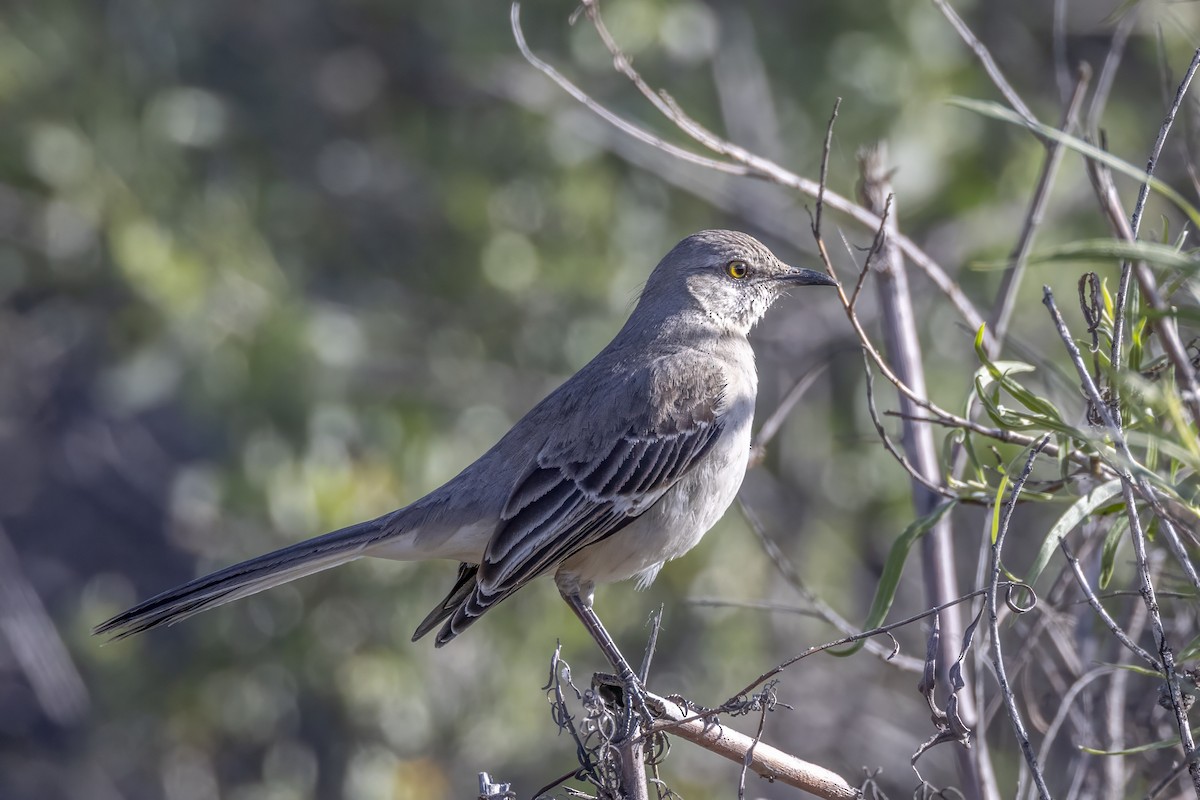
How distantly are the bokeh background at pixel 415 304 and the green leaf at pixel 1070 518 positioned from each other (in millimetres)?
3135

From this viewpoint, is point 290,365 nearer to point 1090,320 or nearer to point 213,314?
point 213,314

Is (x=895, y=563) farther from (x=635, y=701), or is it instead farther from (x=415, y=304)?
(x=415, y=304)

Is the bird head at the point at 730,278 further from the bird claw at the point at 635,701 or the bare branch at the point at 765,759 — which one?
the bare branch at the point at 765,759

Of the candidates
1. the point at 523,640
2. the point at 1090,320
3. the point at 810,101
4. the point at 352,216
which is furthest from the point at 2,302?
the point at 1090,320

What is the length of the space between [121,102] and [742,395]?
4.26m

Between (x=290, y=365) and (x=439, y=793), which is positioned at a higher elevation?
(x=290, y=365)

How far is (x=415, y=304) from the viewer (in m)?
7.86

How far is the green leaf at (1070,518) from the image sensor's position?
2.58 meters

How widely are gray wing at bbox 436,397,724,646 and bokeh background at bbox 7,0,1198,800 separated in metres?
1.72

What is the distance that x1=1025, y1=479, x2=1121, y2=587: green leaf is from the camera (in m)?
2.58

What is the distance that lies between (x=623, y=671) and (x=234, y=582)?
1.43m

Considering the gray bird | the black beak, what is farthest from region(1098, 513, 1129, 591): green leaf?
the black beak

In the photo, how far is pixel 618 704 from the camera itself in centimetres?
352

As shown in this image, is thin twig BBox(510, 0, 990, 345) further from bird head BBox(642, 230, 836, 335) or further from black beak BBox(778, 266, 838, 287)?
A: bird head BBox(642, 230, 836, 335)
